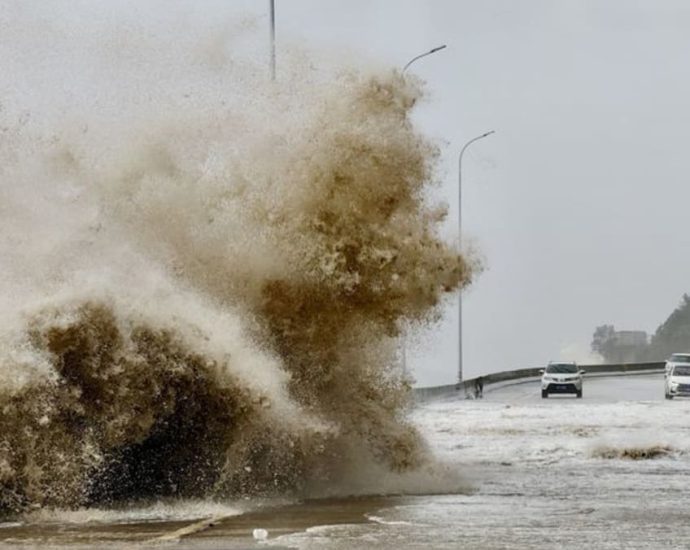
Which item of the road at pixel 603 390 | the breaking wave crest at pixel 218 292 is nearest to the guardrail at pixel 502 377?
the road at pixel 603 390

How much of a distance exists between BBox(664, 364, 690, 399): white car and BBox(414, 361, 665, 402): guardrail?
750 centimetres

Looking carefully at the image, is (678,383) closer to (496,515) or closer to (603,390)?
(603,390)

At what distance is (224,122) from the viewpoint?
68.1 ft

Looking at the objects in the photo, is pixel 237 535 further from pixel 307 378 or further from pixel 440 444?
pixel 440 444

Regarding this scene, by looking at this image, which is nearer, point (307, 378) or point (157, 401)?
point (157, 401)

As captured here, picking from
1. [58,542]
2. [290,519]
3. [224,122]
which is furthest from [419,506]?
[224,122]

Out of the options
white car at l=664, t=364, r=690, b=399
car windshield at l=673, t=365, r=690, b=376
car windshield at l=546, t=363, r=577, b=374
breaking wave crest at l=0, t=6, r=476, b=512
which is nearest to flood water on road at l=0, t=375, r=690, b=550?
breaking wave crest at l=0, t=6, r=476, b=512

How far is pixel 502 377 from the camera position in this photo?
7831 cm

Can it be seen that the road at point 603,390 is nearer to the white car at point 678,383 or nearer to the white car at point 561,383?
the white car at point 561,383

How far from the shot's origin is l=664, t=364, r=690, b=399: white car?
58250mm

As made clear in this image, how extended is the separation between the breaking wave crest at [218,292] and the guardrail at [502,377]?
21056 millimetres

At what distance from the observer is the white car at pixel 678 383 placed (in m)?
58.2

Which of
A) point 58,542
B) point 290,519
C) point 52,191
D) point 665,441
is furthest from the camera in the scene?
point 665,441

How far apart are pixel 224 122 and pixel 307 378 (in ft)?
11.4
